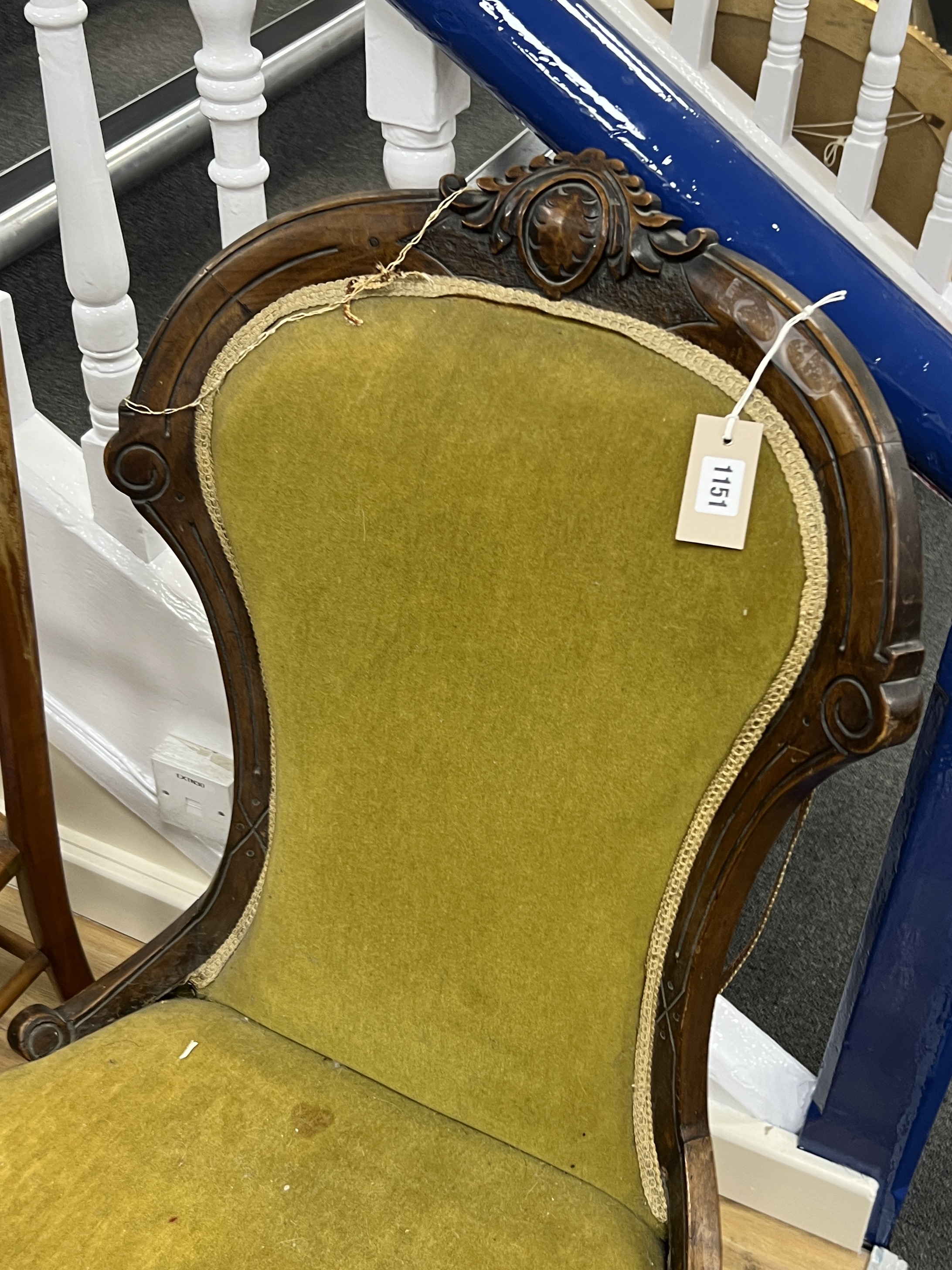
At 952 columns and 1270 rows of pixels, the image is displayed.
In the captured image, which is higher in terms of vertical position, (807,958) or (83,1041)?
(83,1041)

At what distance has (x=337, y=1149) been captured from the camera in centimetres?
84

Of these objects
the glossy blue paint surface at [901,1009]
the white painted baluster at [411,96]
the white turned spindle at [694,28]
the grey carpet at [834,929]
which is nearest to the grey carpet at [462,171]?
the grey carpet at [834,929]

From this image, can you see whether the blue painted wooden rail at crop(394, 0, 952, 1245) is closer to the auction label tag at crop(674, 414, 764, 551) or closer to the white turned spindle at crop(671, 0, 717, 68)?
the white turned spindle at crop(671, 0, 717, 68)

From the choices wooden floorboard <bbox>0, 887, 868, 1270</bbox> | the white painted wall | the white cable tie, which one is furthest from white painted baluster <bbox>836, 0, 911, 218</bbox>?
wooden floorboard <bbox>0, 887, 868, 1270</bbox>

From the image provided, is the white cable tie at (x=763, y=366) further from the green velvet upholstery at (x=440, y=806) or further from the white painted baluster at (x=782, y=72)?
the white painted baluster at (x=782, y=72)

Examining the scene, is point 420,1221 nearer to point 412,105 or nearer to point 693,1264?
point 693,1264

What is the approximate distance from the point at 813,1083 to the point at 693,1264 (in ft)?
1.71

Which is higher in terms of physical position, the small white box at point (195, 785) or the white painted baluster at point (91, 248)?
the white painted baluster at point (91, 248)

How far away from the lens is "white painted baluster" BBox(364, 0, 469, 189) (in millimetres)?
884

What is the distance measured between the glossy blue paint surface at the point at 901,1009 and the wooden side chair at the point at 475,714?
0.33 meters

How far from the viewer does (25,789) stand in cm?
118

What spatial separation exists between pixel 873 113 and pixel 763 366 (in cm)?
31

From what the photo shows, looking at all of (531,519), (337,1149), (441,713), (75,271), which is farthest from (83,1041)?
(75,271)

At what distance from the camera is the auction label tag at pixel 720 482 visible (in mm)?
Result: 632
